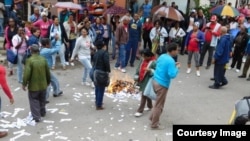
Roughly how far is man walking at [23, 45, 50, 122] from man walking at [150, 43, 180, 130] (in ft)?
7.50

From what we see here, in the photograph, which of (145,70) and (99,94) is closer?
(145,70)

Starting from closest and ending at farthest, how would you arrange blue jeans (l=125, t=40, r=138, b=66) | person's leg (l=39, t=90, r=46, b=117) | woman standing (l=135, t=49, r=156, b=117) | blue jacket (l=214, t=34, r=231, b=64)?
person's leg (l=39, t=90, r=46, b=117) → woman standing (l=135, t=49, r=156, b=117) → blue jacket (l=214, t=34, r=231, b=64) → blue jeans (l=125, t=40, r=138, b=66)

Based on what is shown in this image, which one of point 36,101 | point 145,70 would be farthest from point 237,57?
point 36,101

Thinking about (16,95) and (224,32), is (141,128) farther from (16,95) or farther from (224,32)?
(224,32)

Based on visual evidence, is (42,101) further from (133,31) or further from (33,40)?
(133,31)

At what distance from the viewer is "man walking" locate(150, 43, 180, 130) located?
6965 mm

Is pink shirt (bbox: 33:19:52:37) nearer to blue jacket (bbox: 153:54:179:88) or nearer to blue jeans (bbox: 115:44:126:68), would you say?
blue jeans (bbox: 115:44:126:68)

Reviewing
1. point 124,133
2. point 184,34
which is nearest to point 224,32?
point 184,34

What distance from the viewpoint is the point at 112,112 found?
27.4ft

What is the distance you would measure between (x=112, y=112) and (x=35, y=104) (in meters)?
1.81

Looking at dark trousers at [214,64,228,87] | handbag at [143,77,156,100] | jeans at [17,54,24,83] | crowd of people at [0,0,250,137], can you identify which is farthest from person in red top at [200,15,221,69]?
jeans at [17,54,24,83]

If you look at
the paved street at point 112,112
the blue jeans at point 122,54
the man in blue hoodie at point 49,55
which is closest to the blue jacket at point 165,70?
the paved street at point 112,112

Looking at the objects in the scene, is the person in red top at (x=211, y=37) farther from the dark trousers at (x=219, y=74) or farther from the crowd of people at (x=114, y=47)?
the dark trousers at (x=219, y=74)

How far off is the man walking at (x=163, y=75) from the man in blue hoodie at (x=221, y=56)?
3.28 metres
